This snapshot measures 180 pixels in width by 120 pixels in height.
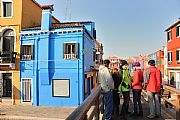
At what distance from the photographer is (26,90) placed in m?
24.5

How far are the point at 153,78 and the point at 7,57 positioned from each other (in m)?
20.8

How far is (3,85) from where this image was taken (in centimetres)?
2514

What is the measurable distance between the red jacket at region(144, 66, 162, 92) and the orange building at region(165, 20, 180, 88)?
2454cm

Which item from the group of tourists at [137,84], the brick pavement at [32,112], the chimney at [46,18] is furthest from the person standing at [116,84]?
the chimney at [46,18]

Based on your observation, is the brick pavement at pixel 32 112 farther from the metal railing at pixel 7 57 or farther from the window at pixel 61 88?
the metal railing at pixel 7 57

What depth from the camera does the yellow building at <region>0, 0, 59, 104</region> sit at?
2472 centimetres

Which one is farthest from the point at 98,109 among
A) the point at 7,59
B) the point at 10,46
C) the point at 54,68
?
the point at 10,46

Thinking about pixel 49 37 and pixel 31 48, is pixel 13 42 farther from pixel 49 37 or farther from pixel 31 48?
pixel 49 37

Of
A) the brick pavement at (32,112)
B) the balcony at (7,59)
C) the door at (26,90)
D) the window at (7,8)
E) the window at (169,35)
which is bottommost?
the brick pavement at (32,112)

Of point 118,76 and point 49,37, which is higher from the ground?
point 49,37

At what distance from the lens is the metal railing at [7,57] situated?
24489 millimetres

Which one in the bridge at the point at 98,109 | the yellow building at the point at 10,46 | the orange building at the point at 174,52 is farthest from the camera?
the orange building at the point at 174,52

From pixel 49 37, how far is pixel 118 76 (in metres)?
18.0

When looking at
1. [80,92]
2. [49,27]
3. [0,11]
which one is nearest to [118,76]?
[80,92]
